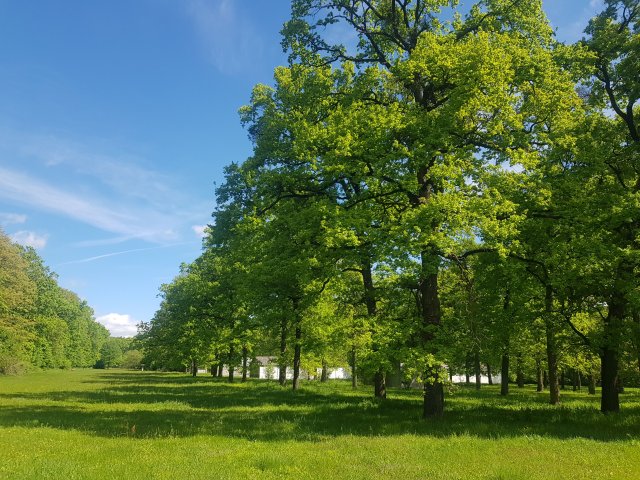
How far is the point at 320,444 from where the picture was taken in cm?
1345

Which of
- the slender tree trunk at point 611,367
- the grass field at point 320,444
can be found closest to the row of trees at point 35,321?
the grass field at point 320,444

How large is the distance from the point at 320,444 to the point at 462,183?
956 cm

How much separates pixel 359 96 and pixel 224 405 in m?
17.8

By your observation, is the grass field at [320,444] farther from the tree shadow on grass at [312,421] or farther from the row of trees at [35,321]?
the row of trees at [35,321]

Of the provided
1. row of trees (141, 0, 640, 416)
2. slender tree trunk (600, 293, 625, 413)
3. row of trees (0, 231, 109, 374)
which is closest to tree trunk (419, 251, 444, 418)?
row of trees (141, 0, 640, 416)

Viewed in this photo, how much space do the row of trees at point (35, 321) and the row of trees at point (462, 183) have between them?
39128 mm

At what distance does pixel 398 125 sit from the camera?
16.0 metres

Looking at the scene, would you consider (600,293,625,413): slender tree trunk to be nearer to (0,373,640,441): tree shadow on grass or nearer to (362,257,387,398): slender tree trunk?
(0,373,640,441): tree shadow on grass

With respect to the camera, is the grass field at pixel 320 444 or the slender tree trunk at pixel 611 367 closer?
the grass field at pixel 320 444

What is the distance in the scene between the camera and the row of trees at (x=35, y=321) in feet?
162

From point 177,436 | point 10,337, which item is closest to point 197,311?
point 10,337

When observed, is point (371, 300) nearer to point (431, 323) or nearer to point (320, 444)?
point (431, 323)

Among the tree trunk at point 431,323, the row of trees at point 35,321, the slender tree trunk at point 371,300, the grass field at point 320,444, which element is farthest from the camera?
the row of trees at point 35,321

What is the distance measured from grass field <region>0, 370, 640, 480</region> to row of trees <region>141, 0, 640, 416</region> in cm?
232
